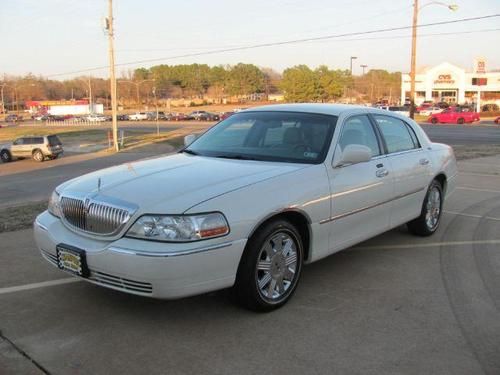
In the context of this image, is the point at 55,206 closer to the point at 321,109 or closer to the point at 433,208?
the point at 321,109

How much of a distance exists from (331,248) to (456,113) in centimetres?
5219

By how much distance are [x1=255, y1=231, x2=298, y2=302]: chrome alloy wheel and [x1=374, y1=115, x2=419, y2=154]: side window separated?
1895 mm

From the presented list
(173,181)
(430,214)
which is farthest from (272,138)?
(430,214)

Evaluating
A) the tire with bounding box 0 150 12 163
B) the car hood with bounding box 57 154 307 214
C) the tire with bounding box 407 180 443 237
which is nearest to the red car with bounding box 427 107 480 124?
the tire with bounding box 0 150 12 163

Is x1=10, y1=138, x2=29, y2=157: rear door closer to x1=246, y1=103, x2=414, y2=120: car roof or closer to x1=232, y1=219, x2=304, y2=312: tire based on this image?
x1=246, y1=103, x2=414, y2=120: car roof

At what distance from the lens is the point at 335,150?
4.59 m

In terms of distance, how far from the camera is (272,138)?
4.89 meters

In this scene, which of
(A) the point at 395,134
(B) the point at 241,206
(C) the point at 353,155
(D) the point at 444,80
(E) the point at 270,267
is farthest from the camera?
(D) the point at 444,80

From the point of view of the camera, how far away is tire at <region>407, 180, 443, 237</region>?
611 centimetres

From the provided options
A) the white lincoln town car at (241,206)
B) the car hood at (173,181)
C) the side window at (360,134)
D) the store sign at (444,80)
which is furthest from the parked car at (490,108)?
the car hood at (173,181)

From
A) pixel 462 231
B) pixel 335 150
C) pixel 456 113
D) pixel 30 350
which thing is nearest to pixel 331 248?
pixel 335 150

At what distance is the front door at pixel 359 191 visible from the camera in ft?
14.8

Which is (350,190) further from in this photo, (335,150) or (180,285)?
(180,285)

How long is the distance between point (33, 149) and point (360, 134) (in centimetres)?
3075
